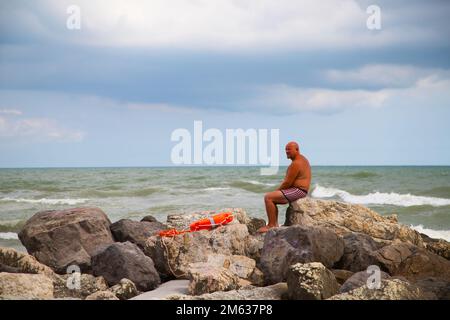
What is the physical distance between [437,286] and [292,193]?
11.4 feet

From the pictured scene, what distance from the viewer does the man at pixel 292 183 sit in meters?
10.6

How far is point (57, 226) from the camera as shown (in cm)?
1059

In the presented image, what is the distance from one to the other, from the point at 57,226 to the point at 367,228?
5759 mm

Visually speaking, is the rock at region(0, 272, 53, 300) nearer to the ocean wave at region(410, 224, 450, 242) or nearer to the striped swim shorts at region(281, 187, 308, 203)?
the striped swim shorts at region(281, 187, 308, 203)

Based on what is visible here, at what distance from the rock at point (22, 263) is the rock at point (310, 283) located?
401cm

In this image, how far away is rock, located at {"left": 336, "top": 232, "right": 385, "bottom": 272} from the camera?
884cm

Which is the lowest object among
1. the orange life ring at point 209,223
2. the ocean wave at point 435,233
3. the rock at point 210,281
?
the ocean wave at point 435,233

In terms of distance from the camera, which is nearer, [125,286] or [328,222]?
[125,286]

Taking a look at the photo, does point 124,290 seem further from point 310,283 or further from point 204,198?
point 204,198

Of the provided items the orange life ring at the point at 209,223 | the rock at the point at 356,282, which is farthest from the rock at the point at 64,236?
the rock at the point at 356,282

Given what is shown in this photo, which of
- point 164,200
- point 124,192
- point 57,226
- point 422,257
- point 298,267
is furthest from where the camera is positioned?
point 124,192

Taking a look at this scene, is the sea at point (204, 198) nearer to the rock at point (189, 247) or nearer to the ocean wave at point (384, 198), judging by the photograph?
the ocean wave at point (384, 198)
